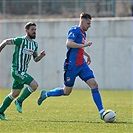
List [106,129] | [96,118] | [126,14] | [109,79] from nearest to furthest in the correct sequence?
[106,129], [96,118], [109,79], [126,14]

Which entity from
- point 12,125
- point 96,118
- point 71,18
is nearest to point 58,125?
point 12,125

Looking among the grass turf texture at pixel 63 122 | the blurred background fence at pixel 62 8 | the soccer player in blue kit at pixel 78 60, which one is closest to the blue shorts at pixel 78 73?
the soccer player in blue kit at pixel 78 60

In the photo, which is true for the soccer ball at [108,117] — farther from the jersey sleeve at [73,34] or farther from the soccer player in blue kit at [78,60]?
the jersey sleeve at [73,34]

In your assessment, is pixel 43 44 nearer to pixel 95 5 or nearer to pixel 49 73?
pixel 49 73

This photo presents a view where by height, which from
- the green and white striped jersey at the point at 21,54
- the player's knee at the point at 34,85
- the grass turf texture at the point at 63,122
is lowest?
the grass turf texture at the point at 63,122

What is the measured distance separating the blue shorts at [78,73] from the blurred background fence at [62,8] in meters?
16.6

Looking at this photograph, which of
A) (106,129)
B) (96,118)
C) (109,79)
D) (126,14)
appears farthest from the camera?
(126,14)

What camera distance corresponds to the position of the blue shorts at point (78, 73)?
1173 cm

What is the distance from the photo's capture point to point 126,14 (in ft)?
94.7

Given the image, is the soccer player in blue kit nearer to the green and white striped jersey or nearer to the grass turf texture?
the grass turf texture

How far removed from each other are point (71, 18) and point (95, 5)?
1425 millimetres

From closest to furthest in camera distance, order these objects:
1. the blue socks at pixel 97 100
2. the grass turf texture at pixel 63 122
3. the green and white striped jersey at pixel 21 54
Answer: the grass turf texture at pixel 63 122 < the blue socks at pixel 97 100 < the green and white striped jersey at pixel 21 54

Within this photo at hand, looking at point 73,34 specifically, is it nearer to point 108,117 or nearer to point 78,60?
point 78,60

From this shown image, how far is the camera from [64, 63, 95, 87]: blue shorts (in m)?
11.7
